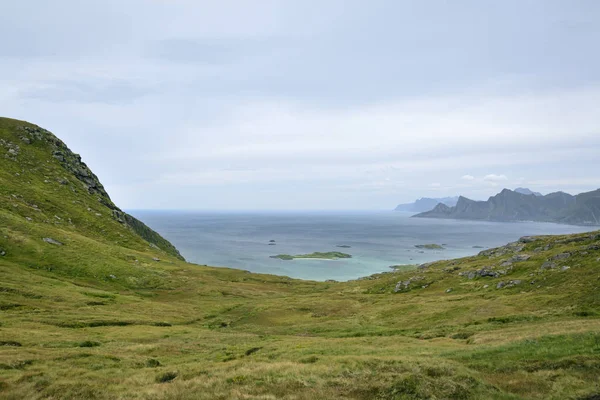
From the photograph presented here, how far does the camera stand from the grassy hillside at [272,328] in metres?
18.7

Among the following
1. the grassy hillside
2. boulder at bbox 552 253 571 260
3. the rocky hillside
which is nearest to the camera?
the grassy hillside

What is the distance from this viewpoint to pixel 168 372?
2230 cm

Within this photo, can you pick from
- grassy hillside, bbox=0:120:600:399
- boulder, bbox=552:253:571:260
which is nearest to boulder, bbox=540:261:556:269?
grassy hillside, bbox=0:120:600:399

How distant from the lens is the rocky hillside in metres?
108

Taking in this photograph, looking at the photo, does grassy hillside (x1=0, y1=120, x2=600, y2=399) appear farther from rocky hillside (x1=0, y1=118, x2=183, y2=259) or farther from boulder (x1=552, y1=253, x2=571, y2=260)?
rocky hillside (x1=0, y1=118, x2=183, y2=259)

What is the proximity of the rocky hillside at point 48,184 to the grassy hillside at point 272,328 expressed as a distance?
75.4 inches

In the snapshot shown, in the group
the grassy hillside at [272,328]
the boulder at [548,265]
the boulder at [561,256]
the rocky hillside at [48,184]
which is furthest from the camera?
the rocky hillside at [48,184]

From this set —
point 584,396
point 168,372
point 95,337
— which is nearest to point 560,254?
point 584,396

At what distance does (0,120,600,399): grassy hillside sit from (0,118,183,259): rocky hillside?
1.92 metres

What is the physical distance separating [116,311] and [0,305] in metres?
14.2

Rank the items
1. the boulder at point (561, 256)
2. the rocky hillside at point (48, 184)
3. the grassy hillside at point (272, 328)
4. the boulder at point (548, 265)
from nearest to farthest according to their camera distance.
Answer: the grassy hillside at point (272, 328) < the boulder at point (548, 265) < the boulder at point (561, 256) < the rocky hillside at point (48, 184)

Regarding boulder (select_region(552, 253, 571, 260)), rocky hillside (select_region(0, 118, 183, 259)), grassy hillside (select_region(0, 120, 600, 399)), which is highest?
rocky hillside (select_region(0, 118, 183, 259))

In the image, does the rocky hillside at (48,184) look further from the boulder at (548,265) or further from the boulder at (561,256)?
the boulder at (561,256)

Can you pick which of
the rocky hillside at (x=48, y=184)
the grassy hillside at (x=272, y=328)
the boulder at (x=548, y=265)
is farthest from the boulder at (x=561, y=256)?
the rocky hillside at (x=48, y=184)
